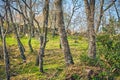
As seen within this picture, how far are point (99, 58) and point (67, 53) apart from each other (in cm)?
234

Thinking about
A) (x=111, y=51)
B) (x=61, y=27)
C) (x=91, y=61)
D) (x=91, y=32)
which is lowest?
(x=91, y=61)

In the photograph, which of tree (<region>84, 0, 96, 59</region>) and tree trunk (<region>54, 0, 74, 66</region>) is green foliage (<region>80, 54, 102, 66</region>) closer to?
tree trunk (<region>54, 0, 74, 66</region>)

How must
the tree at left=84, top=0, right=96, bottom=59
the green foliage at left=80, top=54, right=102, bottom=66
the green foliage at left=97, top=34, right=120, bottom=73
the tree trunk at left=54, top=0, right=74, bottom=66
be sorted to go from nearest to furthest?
1. the green foliage at left=80, top=54, right=102, bottom=66
2. the green foliage at left=97, top=34, right=120, bottom=73
3. the tree trunk at left=54, top=0, right=74, bottom=66
4. the tree at left=84, top=0, right=96, bottom=59

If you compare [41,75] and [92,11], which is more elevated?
[92,11]

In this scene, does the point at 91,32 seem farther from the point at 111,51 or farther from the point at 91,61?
the point at 91,61

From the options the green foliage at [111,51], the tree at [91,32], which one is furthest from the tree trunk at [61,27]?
the green foliage at [111,51]

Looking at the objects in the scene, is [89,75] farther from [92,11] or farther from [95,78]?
[92,11]

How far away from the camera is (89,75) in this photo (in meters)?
12.8

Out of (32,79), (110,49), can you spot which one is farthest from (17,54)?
(110,49)

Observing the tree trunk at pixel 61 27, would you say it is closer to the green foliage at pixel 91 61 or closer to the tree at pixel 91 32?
the tree at pixel 91 32

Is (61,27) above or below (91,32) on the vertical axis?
above

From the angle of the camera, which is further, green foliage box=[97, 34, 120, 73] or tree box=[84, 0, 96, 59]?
tree box=[84, 0, 96, 59]

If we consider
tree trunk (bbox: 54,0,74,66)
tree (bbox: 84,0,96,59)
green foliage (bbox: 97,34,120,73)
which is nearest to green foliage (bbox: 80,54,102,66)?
green foliage (bbox: 97,34,120,73)

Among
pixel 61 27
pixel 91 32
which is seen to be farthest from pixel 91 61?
pixel 91 32
